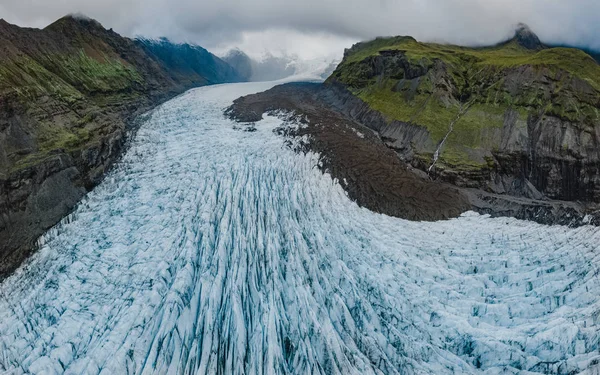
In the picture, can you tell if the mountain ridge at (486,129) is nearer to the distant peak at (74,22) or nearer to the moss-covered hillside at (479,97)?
the moss-covered hillside at (479,97)

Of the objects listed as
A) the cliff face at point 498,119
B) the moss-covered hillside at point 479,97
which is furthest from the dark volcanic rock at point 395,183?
the moss-covered hillside at point 479,97

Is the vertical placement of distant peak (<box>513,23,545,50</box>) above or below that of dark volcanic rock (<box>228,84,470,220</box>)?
above

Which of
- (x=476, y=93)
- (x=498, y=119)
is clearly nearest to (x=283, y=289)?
(x=498, y=119)

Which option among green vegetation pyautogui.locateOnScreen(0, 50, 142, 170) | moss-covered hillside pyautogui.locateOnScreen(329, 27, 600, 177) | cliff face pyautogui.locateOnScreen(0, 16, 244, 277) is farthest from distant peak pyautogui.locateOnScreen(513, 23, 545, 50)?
green vegetation pyautogui.locateOnScreen(0, 50, 142, 170)

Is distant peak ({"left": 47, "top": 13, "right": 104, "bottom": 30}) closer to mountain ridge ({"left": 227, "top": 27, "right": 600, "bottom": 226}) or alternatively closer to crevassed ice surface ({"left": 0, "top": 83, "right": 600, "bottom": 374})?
mountain ridge ({"left": 227, "top": 27, "right": 600, "bottom": 226})

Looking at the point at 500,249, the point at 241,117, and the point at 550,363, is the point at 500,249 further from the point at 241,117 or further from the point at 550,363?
the point at 241,117

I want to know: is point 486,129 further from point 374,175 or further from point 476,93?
point 374,175
